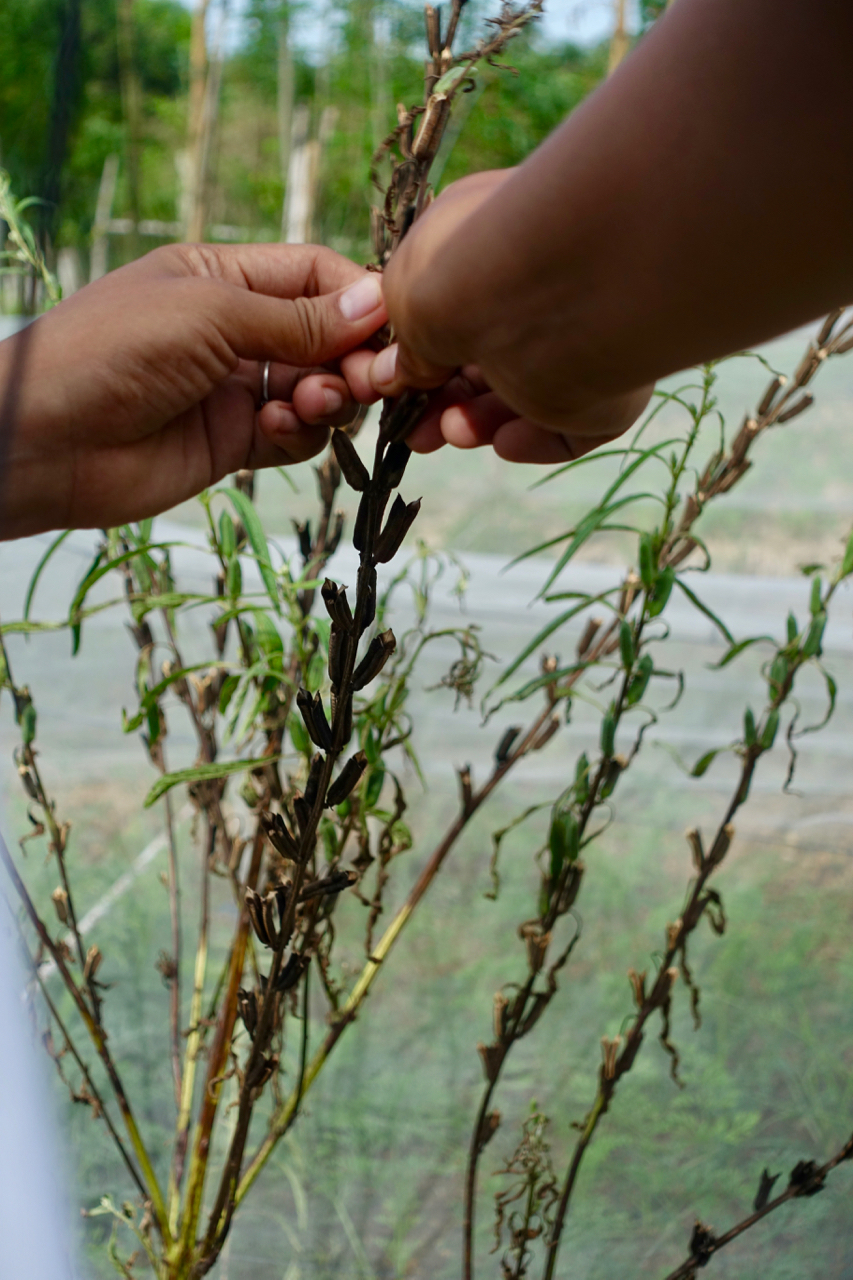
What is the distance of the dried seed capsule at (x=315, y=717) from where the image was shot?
37 cm

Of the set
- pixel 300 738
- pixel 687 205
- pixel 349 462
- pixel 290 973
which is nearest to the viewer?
pixel 687 205

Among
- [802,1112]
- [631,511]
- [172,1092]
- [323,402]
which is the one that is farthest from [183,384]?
[631,511]

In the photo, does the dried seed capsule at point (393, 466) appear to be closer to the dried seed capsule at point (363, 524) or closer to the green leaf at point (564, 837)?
the dried seed capsule at point (363, 524)

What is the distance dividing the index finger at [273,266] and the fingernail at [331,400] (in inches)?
2.8

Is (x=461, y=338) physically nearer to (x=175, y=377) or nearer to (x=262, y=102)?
(x=175, y=377)

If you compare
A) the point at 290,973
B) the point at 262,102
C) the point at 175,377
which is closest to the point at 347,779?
the point at 290,973

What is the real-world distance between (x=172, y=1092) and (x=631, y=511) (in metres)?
1.01

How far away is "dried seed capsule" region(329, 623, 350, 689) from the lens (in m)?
0.37

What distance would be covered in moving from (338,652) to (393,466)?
0.24ft

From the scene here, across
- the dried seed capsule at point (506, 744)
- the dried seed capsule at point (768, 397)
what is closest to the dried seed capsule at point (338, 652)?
the dried seed capsule at point (506, 744)

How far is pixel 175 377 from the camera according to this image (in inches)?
18.9

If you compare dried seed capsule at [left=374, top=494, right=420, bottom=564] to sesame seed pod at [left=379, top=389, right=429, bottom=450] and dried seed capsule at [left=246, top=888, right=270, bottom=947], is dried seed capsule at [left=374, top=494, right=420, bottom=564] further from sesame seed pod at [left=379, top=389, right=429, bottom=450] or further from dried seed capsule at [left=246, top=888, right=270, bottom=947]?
dried seed capsule at [left=246, top=888, right=270, bottom=947]

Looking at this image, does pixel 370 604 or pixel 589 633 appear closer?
pixel 370 604

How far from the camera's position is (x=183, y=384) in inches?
19.1
